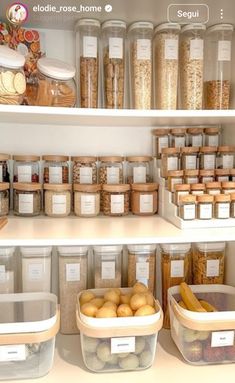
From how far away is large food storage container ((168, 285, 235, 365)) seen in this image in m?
1.29

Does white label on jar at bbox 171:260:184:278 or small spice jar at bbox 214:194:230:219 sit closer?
small spice jar at bbox 214:194:230:219

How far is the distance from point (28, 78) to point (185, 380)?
1.06 m

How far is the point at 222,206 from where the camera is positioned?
1.36 meters

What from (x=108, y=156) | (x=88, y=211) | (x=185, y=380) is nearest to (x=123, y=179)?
(x=108, y=156)

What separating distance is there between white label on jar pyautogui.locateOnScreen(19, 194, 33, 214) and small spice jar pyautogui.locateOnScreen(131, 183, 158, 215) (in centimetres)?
37

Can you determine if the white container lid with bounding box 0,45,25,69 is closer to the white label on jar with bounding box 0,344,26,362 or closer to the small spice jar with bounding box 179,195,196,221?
the small spice jar with bounding box 179,195,196,221

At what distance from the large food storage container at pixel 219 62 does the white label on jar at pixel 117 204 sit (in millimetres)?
453

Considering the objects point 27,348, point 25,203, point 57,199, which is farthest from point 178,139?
point 27,348

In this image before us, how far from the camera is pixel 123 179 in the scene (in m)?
1.64

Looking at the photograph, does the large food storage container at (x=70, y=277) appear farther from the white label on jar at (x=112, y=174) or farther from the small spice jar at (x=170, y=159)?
the small spice jar at (x=170, y=159)

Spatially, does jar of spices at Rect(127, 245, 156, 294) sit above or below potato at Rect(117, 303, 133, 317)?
above

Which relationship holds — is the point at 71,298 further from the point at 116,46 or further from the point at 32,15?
the point at 32,15

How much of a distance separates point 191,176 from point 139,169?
233 mm

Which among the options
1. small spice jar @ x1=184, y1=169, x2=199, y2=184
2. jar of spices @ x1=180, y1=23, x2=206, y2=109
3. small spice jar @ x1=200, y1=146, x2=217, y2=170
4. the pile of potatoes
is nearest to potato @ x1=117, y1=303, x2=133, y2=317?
the pile of potatoes
